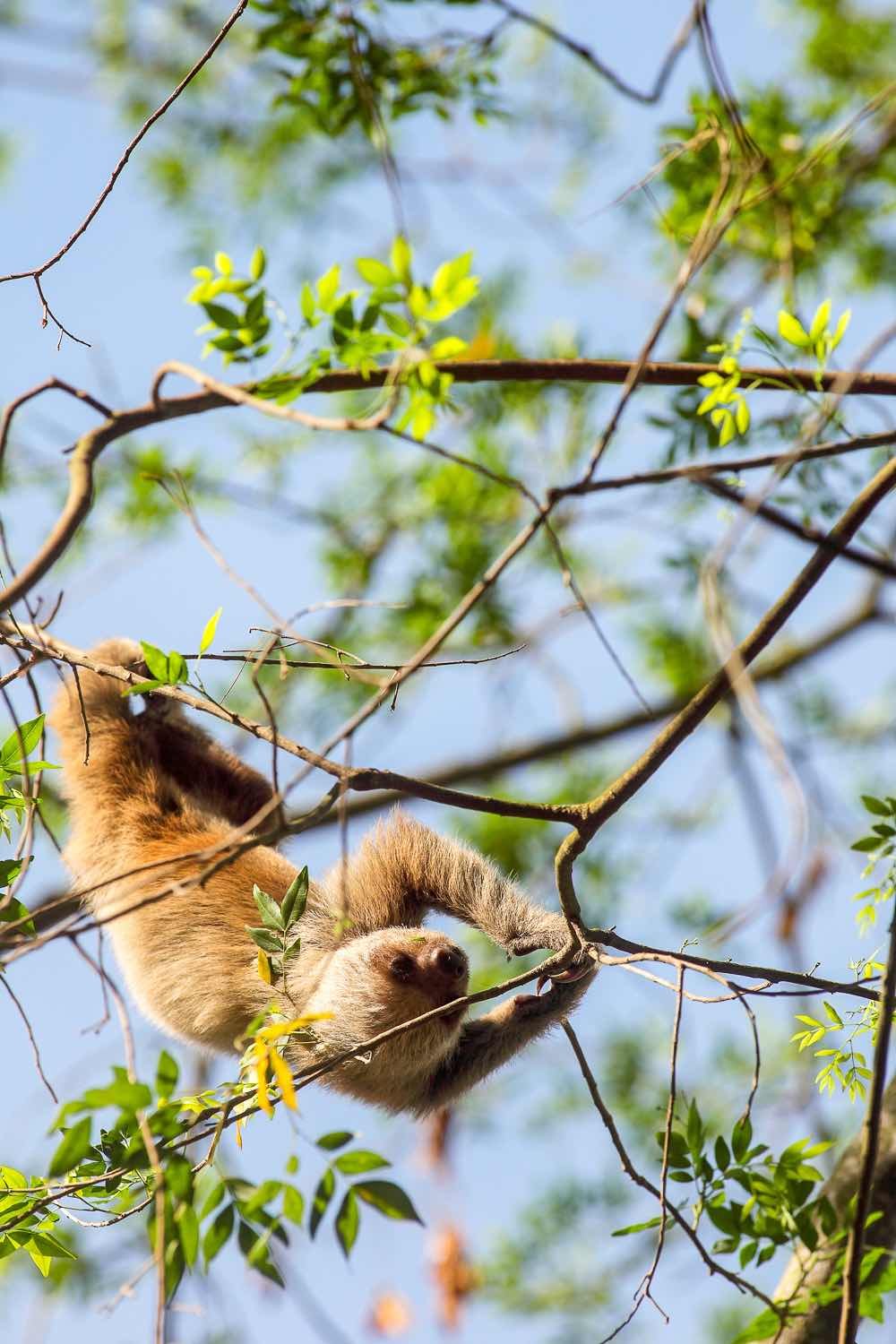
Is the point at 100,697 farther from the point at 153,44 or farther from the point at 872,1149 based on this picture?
the point at 153,44

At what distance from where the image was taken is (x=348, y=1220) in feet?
7.18

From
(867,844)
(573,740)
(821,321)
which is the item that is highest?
(573,740)

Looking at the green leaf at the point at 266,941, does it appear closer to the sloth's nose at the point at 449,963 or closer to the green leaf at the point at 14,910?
the green leaf at the point at 14,910

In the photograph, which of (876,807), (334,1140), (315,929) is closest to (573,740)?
(315,929)

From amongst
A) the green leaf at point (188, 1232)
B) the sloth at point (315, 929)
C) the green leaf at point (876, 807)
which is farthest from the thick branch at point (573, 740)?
the green leaf at point (188, 1232)

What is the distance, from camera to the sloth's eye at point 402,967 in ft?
14.0

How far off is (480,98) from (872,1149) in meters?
4.14

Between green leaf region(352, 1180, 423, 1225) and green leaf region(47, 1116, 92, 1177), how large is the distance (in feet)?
1.65

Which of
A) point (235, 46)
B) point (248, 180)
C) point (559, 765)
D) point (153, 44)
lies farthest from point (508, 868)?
point (153, 44)

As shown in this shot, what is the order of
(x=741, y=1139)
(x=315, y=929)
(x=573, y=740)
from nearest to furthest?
1. (x=741, y=1139)
2. (x=315, y=929)
3. (x=573, y=740)

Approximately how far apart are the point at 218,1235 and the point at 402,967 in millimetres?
2108

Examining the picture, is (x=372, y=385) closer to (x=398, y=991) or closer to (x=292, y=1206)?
(x=292, y=1206)

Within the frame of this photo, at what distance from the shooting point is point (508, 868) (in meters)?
7.93

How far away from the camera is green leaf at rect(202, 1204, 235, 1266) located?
218 centimetres
